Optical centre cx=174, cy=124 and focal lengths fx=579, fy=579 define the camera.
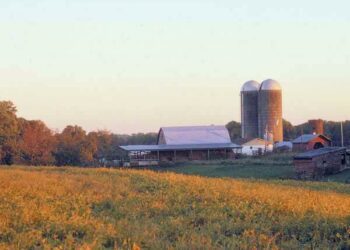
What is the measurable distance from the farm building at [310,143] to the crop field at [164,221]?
4569 centimetres

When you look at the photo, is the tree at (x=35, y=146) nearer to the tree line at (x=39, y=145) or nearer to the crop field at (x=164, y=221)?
the tree line at (x=39, y=145)

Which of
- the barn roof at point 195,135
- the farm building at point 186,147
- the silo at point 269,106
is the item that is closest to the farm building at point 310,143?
the farm building at point 186,147

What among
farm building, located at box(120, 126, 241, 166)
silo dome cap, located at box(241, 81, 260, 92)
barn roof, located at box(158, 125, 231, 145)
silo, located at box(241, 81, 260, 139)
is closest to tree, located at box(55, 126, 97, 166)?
farm building, located at box(120, 126, 241, 166)

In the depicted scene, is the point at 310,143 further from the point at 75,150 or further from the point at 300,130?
the point at 300,130

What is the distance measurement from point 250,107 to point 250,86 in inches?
103

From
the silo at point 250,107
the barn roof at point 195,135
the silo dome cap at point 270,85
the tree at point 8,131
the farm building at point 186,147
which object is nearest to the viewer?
the tree at point 8,131

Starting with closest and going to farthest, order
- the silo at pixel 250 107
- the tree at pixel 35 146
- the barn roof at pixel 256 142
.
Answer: the tree at pixel 35 146, the barn roof at pixel 256 142, the silo at pixel 250 107

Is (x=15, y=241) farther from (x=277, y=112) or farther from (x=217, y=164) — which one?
(x=277, y=112)

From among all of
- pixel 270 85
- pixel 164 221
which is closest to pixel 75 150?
pixel 270 85

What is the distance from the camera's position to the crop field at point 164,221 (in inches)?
305

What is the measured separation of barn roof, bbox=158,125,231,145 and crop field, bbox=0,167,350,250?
157 feet

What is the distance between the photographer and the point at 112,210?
11289mm

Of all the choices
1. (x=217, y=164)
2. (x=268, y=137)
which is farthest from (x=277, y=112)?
(x=217, y=164)

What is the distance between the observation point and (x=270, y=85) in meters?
69.0
